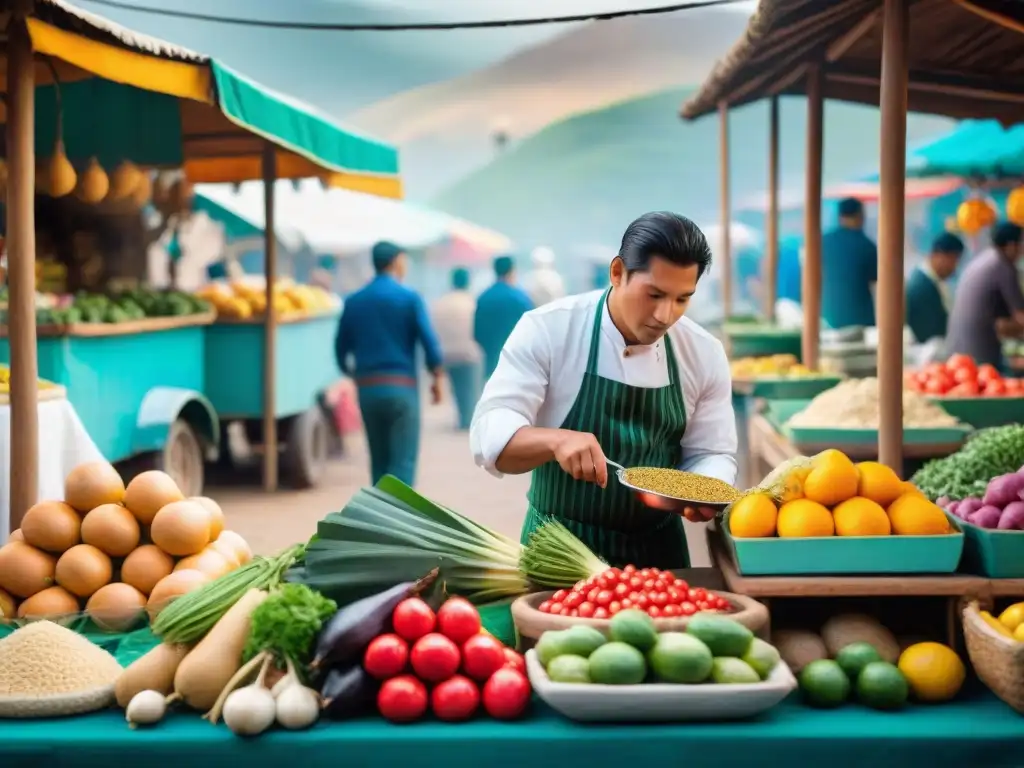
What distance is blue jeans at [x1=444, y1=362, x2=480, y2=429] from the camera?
43.7ft

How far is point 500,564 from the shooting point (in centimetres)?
264

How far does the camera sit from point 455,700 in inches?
82.8

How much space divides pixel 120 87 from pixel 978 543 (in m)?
5.96

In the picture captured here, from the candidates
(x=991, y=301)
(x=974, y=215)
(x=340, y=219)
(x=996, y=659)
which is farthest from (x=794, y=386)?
(x=340, y=219)

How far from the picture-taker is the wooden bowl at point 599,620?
2223 mm

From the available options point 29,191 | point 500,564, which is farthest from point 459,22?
point 500,564

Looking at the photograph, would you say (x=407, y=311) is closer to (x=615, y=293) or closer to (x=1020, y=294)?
(x=1020, y=294)

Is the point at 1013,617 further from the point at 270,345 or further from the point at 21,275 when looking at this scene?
the point at 270,345

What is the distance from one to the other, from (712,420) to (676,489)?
517mm

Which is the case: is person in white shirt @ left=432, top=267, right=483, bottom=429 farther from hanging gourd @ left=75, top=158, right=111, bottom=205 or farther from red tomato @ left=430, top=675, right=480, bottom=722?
red tomato @ left=430, top=675, right=480, bottom=722

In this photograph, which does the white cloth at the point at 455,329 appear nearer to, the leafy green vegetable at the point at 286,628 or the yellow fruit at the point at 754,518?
the yellow fruit at the point at 754,518

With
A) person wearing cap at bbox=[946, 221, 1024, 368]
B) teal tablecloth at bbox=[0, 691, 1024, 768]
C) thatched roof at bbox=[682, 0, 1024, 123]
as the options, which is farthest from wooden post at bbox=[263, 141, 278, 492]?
teal tablecloth at bbox=[0, 691, 1024, 768]

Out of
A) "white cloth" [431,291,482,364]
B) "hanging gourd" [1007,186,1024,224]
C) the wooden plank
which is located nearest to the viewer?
the wooden plank

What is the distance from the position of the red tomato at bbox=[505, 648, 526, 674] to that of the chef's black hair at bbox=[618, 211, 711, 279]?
0.89 m
